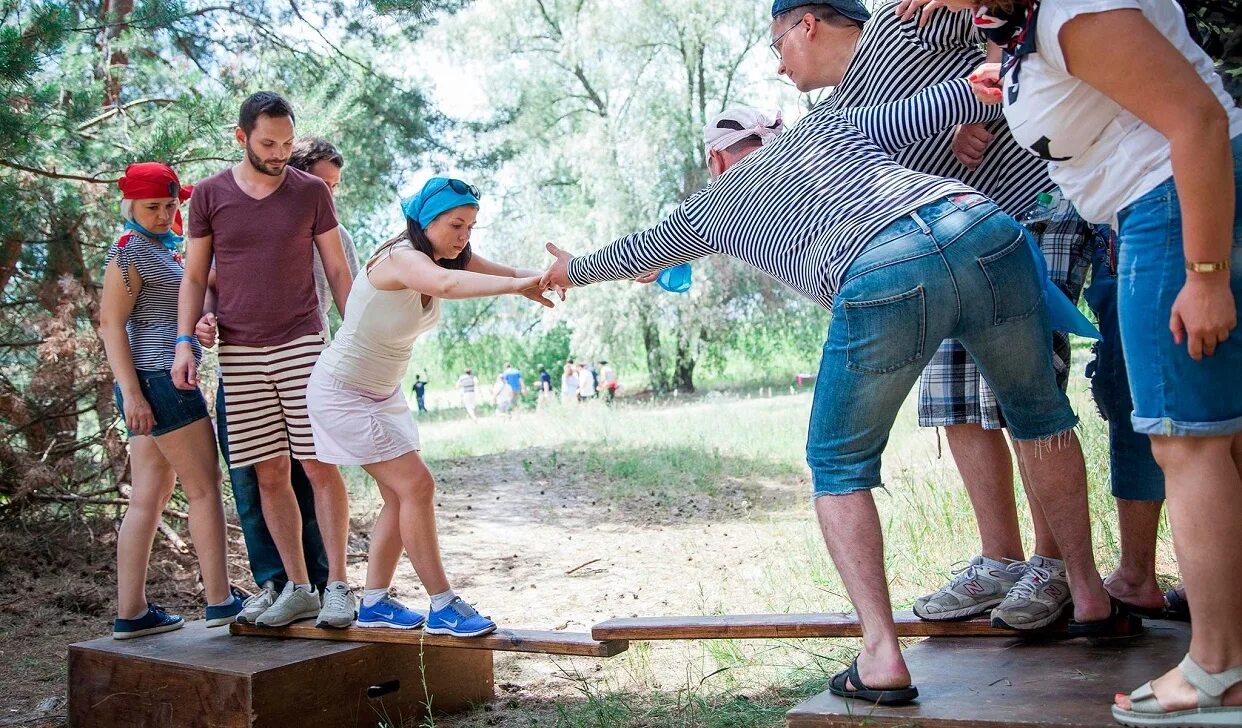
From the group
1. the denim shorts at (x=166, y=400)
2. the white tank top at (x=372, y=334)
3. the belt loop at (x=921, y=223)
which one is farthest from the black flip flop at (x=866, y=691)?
the denim shorts at (x=166, y=400)

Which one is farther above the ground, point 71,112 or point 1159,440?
point 71,112

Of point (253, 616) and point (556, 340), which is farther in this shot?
point (556, 340)

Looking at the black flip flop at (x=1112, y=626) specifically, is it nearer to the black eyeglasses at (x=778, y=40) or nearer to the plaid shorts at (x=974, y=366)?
the plaid shorts at (x=974, y=366)

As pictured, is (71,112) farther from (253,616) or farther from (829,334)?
(829,334)

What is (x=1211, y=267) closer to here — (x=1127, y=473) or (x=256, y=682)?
(x=1127, y=473)

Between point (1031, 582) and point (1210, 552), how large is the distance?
94cm

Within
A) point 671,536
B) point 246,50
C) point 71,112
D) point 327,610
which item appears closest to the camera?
point 327,610

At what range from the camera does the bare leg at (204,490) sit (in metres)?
4.25

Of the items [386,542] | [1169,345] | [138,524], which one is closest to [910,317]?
[1169,345]

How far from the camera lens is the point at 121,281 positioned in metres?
4.23

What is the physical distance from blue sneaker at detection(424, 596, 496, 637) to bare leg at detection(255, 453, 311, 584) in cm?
71

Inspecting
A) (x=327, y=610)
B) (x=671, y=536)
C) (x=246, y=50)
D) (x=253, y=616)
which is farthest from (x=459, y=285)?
(x=246, y=50)

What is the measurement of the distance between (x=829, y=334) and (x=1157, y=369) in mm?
737

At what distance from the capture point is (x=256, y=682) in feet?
11.7
